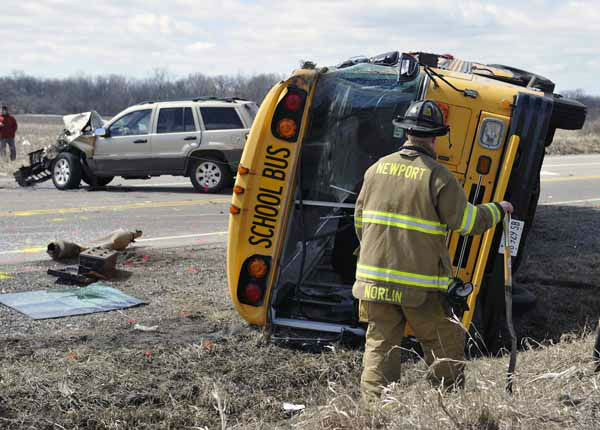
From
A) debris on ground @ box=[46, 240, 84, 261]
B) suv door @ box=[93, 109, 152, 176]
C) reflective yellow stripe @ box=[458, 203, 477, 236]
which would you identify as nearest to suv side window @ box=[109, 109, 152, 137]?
suv door @ box=[93, 109, 152, 176]

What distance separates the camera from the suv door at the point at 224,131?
52.7ft

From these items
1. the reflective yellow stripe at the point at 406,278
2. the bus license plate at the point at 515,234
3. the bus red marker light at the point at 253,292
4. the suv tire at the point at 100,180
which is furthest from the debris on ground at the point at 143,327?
the suv tire at the point at 100,180

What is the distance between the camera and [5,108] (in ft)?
76.6

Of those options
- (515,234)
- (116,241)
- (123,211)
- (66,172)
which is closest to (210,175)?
(123,211)

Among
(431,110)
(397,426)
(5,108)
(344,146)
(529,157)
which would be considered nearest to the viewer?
(397,426)

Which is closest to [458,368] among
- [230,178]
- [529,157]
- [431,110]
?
[431,110]

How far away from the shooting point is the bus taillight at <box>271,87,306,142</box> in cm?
612

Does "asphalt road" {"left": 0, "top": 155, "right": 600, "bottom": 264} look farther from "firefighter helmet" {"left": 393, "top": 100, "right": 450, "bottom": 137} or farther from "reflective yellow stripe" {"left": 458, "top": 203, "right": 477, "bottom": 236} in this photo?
"reflective yellow stripe" {"left": 458, "top": 203, "right": 477, "bottom": 236}

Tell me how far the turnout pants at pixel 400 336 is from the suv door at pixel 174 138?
11984 millimetres

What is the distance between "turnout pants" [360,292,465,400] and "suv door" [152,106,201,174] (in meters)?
12.0

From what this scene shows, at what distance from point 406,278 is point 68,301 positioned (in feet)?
12.3

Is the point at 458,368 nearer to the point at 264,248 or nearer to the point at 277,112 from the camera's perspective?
the point at 264,248

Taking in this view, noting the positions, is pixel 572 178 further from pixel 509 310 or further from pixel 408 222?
pixel 408 222

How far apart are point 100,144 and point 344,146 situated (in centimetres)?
1126
